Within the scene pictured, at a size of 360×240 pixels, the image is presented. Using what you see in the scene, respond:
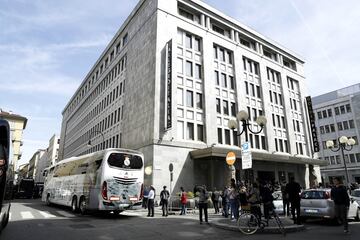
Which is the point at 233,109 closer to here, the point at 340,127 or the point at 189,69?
the point at 189,69

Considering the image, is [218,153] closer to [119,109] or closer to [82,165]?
[82,165]

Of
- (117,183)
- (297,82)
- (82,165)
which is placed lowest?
(117,183)

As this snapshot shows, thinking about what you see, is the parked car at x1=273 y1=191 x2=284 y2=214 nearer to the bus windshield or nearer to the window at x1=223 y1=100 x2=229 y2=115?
the bus windshield

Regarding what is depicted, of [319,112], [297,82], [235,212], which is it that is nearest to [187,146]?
[235,212]

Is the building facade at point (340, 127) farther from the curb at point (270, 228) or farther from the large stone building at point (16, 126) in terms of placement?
the large stone building at point (16, 126)

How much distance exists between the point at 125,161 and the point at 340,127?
2176 inches

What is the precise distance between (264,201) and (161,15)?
23104mm

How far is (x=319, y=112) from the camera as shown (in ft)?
199

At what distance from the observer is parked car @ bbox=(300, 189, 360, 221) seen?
37.9 ft

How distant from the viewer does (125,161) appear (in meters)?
14.6

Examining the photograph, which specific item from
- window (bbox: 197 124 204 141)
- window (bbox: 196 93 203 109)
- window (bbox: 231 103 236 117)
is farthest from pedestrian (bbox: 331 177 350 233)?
window (bbox: 231 103 236 117)

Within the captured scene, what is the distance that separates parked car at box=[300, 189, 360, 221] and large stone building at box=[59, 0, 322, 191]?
10.6 m

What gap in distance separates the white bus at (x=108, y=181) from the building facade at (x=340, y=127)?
49.8 m

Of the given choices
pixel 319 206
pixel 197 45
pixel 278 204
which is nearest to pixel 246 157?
pixel 319 206
